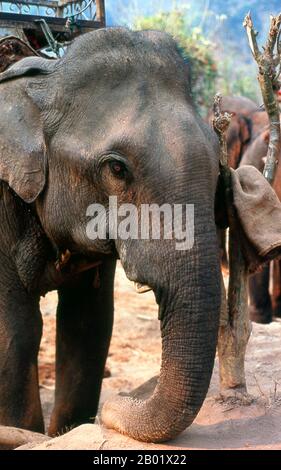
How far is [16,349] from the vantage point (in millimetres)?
4633

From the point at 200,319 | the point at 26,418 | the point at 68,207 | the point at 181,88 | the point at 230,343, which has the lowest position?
the point at 26,418

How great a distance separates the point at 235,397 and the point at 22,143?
5.16 feet

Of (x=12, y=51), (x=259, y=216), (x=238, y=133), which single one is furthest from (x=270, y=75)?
(x=238, y=133)

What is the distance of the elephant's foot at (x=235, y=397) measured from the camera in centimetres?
433

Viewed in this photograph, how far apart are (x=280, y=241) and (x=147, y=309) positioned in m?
5.64

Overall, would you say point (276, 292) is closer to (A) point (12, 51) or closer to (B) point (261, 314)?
(B) point (261, 314)

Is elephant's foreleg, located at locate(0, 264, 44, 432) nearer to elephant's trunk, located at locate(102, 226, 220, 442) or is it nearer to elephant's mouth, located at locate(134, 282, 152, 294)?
elephant's mouth, located at locate(134, 282, 152, 294)

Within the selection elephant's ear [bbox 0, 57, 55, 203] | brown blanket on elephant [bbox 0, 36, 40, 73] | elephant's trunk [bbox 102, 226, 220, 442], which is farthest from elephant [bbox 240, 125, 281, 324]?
elephant's trunk [bbox 102, 226, 220, 442]

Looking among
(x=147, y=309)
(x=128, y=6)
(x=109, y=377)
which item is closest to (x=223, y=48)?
(x=128, y=6)

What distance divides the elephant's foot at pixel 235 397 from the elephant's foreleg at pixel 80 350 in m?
1.22

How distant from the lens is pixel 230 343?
14.6 feet

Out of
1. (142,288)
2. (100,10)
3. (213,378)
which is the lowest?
(213,378)

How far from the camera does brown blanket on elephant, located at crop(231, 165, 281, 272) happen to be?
165 inches
